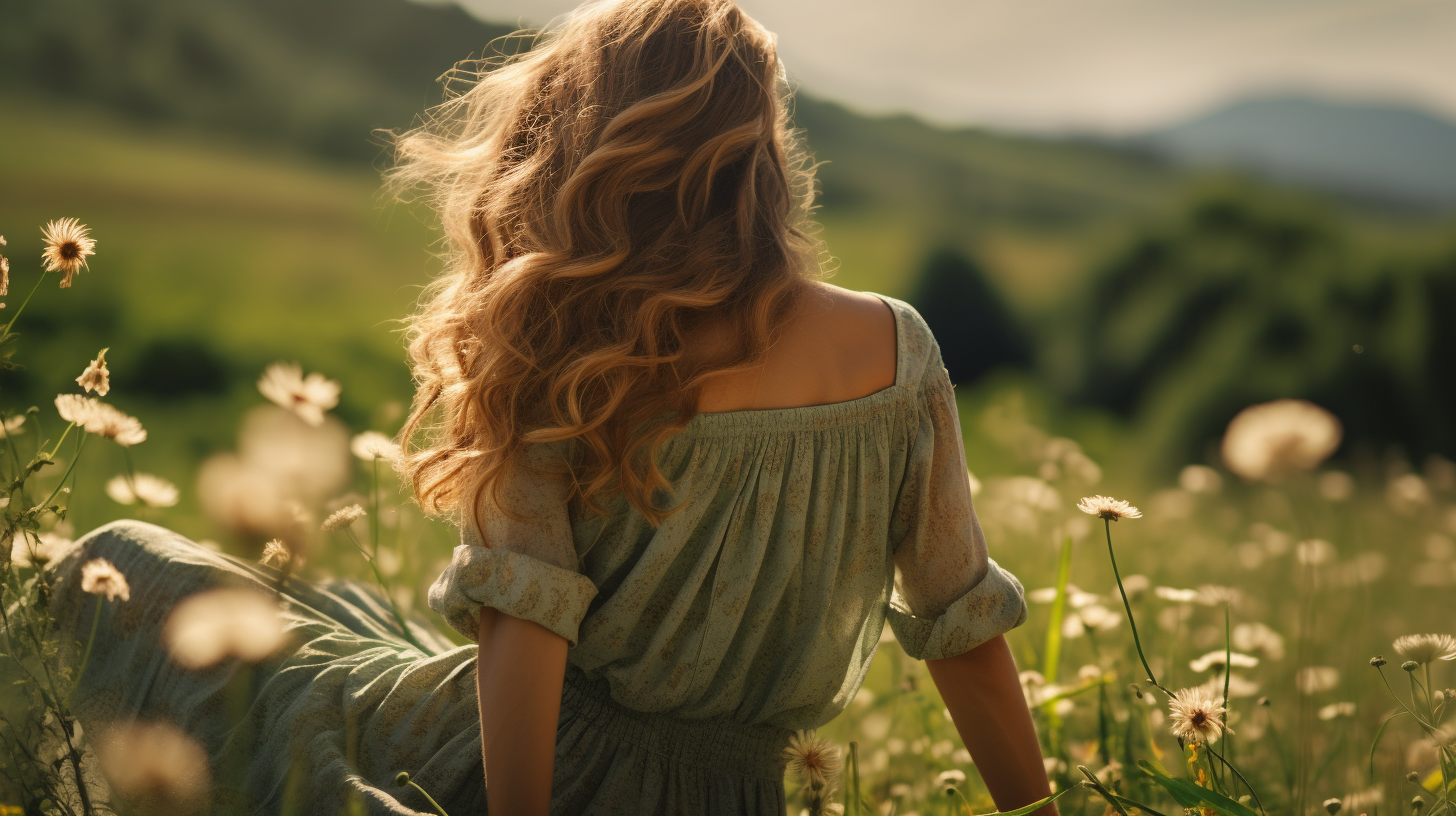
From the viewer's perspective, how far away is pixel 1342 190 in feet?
46.6

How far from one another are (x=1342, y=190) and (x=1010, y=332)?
6.60 meters

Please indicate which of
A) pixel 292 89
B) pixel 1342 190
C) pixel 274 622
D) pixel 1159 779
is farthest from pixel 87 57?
pixel 1342 190

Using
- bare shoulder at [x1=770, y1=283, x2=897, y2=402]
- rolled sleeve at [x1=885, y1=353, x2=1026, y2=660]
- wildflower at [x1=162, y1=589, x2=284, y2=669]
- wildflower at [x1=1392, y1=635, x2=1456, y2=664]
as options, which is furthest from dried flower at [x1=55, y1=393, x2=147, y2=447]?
wildflower at [x1=1392, y1=635, x2=1456, y2=664]

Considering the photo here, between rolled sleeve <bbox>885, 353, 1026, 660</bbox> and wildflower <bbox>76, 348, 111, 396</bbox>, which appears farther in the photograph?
rolled sleeve <bbox>885, 353, 1026, 660</bbox>

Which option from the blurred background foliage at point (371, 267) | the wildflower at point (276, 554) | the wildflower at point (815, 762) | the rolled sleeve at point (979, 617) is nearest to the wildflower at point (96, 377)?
the wildflower at point (276, 554)

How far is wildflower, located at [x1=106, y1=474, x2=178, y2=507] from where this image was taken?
63.9 inches

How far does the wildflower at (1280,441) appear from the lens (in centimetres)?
156

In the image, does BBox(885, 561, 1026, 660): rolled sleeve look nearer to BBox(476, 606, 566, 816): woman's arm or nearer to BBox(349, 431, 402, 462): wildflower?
BBox(476, 606, 566, 816): woman's arm

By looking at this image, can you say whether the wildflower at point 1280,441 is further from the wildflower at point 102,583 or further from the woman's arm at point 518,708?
the wildflower at point 102,583

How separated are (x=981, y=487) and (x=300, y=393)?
7.41 ft

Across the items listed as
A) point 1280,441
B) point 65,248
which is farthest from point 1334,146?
point 65,248

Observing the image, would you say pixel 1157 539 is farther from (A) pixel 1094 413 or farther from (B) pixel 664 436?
(A) pixel 1094 413

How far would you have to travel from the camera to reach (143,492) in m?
1.65

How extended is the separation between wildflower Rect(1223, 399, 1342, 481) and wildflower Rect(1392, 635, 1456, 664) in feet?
1.28
